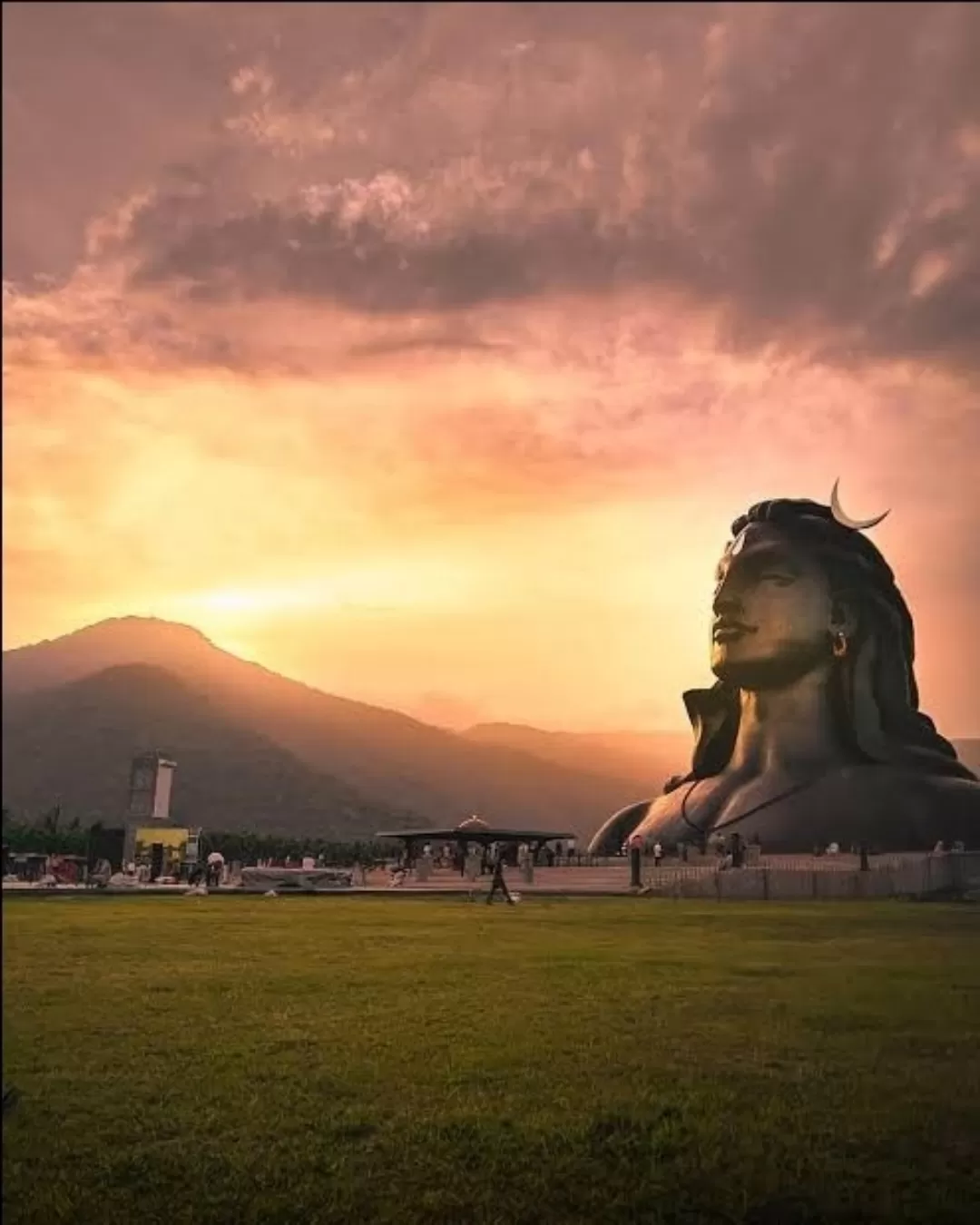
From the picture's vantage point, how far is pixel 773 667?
40.5 meters

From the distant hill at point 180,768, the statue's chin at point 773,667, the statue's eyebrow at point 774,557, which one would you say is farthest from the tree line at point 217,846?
the statue's eyebrow at point 774,557

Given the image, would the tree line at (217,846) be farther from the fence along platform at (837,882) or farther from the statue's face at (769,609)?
the statue's face at (769,609)

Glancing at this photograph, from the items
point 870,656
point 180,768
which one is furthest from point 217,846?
point 180,768

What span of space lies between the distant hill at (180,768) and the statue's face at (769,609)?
1951cm

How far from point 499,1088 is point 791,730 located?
37.5 m

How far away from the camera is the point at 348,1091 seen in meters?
5.75

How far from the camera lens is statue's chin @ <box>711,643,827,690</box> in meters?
39.9

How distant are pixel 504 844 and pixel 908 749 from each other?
15424 mm

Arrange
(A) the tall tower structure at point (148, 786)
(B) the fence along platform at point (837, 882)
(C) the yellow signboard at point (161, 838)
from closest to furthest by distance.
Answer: (B) the fence along platform at point (837, 882)
(A) the tall tower structure at point (148, 786)
(C) the yellow signboard at point (161, 838)

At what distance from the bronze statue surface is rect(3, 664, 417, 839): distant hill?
2005 centimetres

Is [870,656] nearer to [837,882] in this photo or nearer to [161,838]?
[837,882]

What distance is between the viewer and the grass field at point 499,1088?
4.61 metres

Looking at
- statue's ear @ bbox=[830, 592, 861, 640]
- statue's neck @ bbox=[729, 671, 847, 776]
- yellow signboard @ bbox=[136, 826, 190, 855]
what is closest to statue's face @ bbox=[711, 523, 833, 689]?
statue's ear @ bbox=[830, 592, 861, 640]

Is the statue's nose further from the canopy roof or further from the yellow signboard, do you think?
the yellow signboard
